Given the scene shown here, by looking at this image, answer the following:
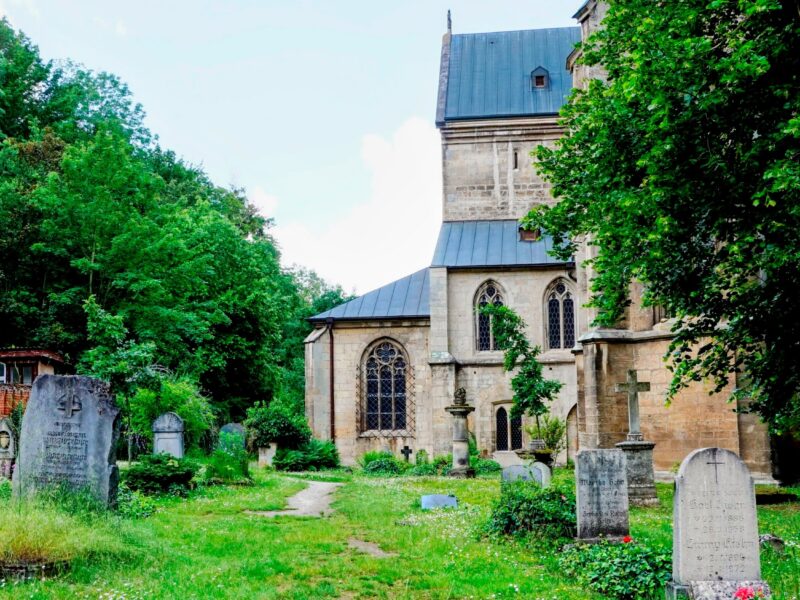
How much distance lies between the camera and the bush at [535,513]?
33.7ft

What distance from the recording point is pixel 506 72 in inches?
1395

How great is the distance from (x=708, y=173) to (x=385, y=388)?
2128 centimetres

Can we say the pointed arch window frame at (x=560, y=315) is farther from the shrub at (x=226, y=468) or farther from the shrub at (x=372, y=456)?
the shrub at (x=226, y=468)

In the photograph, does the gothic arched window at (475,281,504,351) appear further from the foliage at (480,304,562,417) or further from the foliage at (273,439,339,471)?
the foliage at (480,304,562,417)

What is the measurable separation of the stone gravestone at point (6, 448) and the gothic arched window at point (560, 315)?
18811mm

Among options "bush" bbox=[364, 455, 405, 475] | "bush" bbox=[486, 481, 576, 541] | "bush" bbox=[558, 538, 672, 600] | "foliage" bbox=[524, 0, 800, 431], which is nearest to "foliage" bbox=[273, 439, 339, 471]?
"bush" bbox=[364, 455, 405, 475]

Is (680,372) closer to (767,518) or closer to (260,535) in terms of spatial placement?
(767,518)

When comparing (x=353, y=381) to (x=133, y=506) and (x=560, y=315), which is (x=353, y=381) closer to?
(x=560, y=315)

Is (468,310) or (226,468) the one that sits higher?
(468,310)

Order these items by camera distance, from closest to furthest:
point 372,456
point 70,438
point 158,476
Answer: point 70,438
point 158,476
point 372,456

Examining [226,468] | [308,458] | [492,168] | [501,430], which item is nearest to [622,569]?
[226,468]

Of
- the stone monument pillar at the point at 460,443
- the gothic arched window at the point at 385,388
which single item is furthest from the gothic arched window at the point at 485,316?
the stone monument pillar at the point at 460,443

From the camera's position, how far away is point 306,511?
14.4m

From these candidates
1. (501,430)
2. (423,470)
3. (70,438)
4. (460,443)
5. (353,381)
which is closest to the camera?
(70,438)
